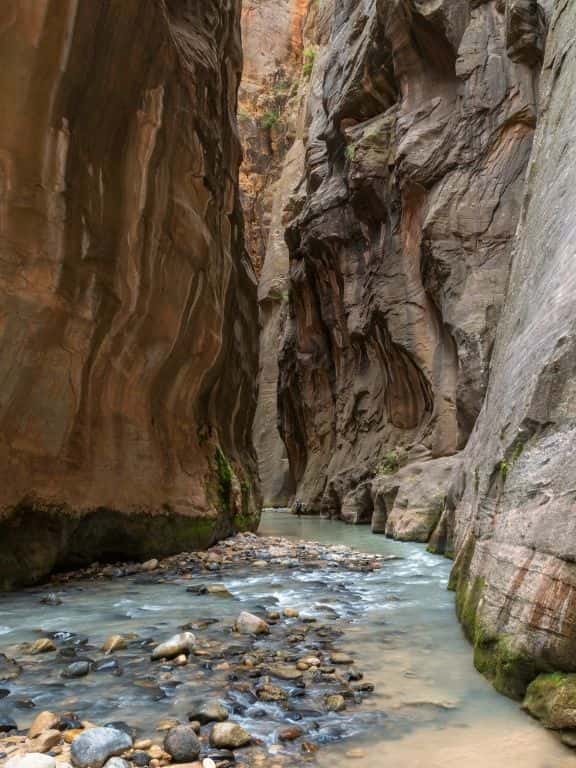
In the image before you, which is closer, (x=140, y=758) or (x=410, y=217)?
(x=140, y=758)

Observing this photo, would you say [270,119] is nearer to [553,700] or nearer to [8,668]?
[8,668]

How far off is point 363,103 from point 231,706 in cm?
2293

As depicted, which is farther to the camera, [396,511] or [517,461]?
[396,511]

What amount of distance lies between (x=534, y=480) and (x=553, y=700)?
3.60 ft

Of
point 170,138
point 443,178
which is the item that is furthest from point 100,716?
point 443,178

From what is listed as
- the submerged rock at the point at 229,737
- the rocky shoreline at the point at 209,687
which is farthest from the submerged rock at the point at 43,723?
the submerged rock at the point at 229,737

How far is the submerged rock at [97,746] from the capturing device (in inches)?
92.2

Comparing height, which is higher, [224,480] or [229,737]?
[224,480]

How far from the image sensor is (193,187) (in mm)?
8594

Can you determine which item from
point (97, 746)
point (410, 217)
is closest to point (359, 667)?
point (97, 746)

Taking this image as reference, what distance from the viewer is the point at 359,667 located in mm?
3604

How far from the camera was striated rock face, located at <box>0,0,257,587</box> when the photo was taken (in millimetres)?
6062

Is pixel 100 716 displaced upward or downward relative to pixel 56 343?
downward

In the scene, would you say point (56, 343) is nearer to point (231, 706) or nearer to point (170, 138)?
point (170, 138)
